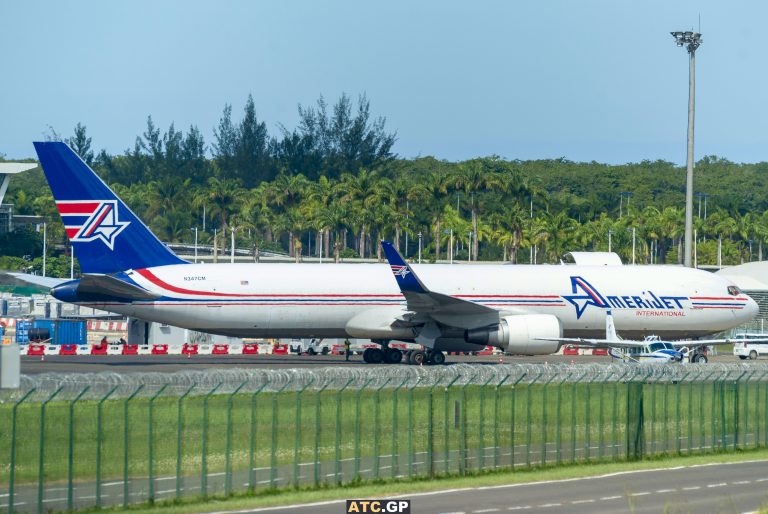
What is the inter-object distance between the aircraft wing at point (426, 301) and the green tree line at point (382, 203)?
186 feet

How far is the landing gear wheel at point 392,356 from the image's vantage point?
175 feet

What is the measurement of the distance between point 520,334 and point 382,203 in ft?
280

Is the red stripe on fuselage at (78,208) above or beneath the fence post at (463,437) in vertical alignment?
above

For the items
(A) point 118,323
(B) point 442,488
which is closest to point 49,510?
(B) point 442,488

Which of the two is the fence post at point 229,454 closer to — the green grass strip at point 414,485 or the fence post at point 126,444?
the green grass strip at point 414,485

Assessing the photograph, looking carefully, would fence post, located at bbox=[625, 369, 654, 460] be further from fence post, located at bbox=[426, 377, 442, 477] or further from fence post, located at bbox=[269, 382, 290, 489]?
fence post, located at bbox=[269, 382, 290, 489]

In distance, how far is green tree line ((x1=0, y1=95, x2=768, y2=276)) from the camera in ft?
445

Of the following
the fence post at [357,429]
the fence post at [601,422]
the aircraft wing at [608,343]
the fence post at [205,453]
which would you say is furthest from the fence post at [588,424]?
the aircraft wing at [608,343]

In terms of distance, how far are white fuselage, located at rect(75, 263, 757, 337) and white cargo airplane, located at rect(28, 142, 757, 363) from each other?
5cm

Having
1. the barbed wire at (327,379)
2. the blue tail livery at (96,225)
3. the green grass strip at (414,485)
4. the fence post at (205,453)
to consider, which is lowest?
the green grass strip at (414,485)

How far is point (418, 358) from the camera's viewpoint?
5159cm

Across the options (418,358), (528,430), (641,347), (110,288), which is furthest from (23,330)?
(528,430)

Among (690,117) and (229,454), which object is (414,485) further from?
(690,117)

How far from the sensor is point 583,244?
145m
